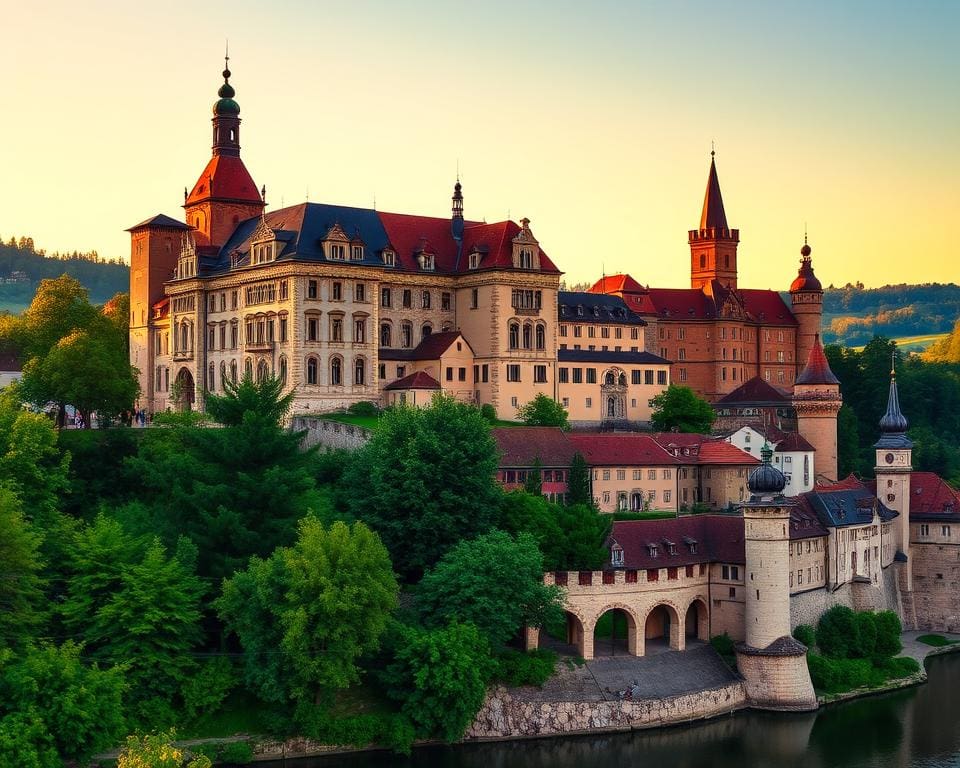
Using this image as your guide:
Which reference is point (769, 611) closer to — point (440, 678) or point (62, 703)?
point (440, 678)

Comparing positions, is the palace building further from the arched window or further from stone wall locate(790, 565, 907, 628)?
stone wall locate(790, 565, 907, 628)

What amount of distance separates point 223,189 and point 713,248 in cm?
5222

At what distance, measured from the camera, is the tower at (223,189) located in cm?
10223

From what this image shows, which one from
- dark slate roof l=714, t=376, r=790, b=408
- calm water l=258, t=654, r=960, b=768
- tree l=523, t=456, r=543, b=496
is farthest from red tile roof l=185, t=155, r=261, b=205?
calm water l=258, t=654, r=960, b=768

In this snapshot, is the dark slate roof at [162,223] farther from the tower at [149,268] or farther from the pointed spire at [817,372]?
the pointed spire at [817,372]

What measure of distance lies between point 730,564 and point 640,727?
35.7 feet

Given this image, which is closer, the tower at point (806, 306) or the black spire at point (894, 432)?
the black spire at point (894, 432)

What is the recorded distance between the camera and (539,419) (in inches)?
3504

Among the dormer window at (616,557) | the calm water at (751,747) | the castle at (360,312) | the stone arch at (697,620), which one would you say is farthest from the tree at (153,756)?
the castle at (360,312)

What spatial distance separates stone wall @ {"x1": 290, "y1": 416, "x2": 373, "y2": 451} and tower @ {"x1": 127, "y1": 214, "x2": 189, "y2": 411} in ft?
77.5

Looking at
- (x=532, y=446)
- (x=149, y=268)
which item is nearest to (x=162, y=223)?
(x=149, y=268)

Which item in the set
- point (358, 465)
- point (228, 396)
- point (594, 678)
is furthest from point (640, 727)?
point (228, 396)

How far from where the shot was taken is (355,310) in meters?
90.8

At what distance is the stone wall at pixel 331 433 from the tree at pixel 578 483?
446 inches
